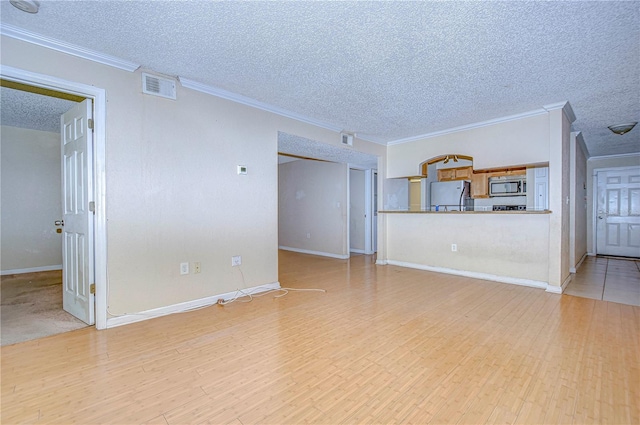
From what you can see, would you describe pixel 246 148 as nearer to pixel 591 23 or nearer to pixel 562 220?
pixel 591 23

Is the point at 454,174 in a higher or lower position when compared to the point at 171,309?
higher

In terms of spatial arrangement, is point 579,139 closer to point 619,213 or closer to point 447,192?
point 447,192

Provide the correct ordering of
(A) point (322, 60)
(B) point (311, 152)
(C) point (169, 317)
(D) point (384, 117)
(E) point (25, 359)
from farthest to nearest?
(B) point (311, 152)
(D) point (384, 117)
(C) point (169, 317)
(A) point (322, 60)
(E) point (25, 359)

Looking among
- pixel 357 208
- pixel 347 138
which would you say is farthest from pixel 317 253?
pixel 347 138

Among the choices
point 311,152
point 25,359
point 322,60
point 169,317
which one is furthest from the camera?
point 311,152

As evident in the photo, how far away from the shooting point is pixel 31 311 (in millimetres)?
2906

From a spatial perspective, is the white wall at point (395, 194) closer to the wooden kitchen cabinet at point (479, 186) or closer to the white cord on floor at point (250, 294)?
the wooden kitchen cabinet at point (479, 186)

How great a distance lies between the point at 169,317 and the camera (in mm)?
2789

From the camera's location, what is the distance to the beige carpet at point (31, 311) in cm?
244

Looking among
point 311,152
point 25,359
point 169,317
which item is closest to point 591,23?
point 311,152

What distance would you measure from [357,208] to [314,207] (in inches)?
40.2

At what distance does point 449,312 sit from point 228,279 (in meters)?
2.39

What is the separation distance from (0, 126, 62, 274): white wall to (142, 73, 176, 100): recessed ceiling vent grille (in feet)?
12.3

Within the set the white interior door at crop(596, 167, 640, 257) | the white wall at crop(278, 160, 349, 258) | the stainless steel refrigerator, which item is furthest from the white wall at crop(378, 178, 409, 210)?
the white interior door at crop(596, 167, 640, 257)
